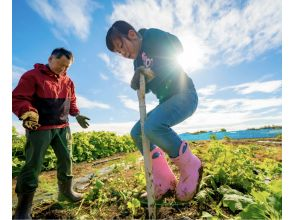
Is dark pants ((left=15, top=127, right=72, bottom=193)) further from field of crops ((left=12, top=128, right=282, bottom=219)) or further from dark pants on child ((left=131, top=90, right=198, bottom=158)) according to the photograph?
dark pants on child ((left=131, top=90, right=198, bottom=158))

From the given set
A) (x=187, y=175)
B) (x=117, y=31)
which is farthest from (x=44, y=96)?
(x=187, y=175)

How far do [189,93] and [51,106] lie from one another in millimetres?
1549

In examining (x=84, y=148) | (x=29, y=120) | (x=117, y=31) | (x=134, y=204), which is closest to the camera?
(x=134, y=204)

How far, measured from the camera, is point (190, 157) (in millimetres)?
2525

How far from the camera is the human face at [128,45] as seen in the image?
Result: 2.83m

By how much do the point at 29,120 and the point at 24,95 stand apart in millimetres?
390

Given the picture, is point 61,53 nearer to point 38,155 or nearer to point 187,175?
point 38,155

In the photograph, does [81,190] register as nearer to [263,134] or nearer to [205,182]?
[205,182]

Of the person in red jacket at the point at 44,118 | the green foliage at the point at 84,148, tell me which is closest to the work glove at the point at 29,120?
the person in red jacket at the point at 44,118

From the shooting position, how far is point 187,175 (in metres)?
2.49

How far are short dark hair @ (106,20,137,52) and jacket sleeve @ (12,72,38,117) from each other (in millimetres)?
942

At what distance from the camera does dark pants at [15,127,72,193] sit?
2795mm

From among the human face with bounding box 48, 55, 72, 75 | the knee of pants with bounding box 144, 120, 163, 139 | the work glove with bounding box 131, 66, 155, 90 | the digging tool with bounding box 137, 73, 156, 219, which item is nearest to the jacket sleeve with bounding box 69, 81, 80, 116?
the human face with bounding box 48, 55, 72, 75

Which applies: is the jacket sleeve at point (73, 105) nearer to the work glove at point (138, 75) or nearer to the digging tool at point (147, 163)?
the work glove at point (138, 75)
